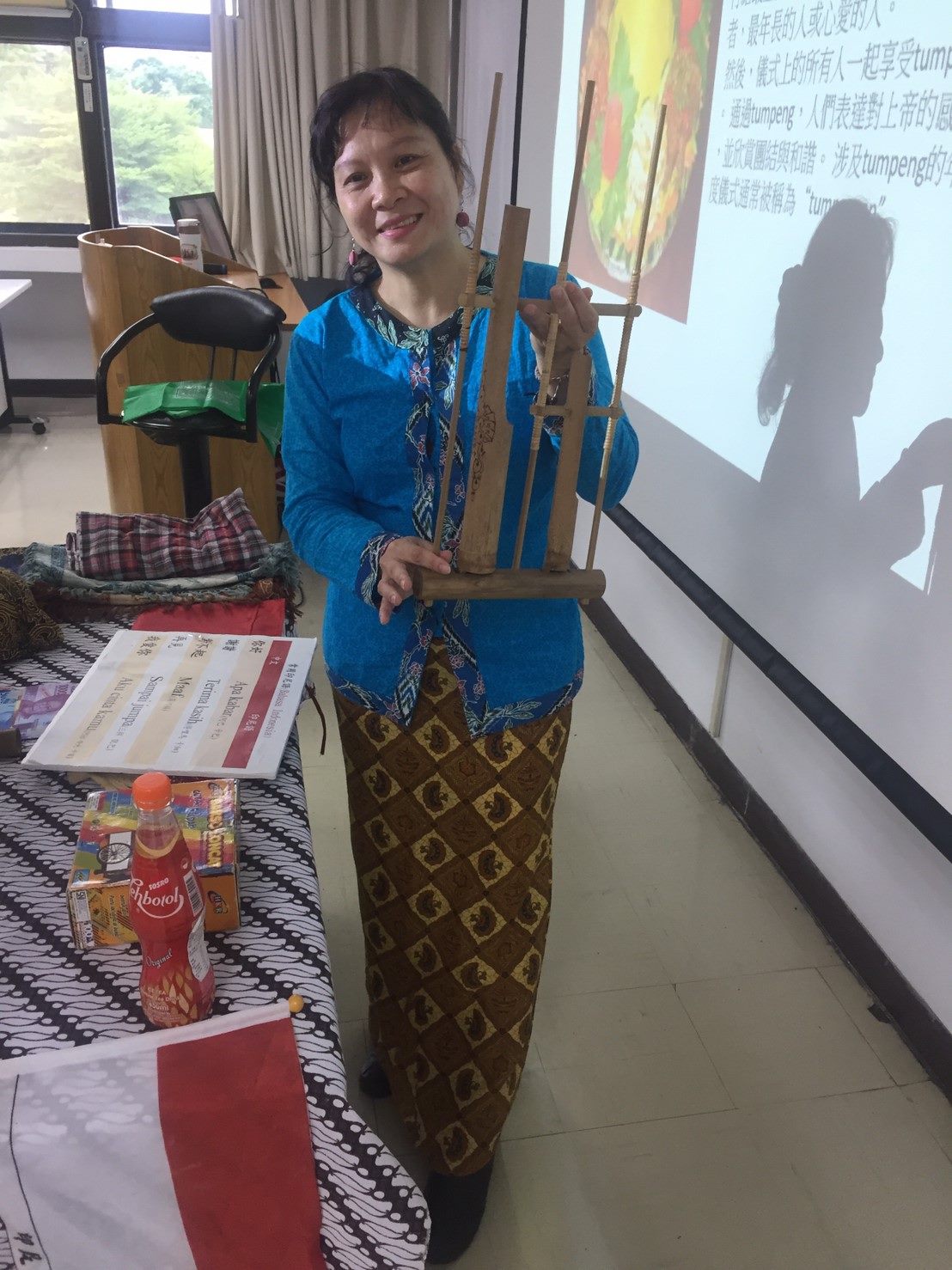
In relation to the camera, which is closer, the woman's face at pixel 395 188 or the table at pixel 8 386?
the woman's face at pixel 395 188

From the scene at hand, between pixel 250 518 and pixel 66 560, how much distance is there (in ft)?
0.92

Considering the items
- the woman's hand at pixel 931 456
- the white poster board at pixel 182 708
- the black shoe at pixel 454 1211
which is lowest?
the black shoe at pixel 454 1211

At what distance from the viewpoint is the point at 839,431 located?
1.46m

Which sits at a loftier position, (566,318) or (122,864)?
(566,318)

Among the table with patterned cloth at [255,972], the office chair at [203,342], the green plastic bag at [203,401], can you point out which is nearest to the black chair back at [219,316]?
the office chair at [203,342]

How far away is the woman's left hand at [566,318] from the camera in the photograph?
3.01 feet

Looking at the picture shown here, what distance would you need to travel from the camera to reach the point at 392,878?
3.99 ft

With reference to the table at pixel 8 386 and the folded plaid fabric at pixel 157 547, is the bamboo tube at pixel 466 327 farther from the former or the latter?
the table at pixel 8 386

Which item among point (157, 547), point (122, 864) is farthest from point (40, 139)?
point (122, 864)

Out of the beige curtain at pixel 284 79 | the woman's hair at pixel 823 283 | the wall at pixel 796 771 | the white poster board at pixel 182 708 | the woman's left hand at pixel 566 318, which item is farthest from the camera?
the beige curtain at pixel 284 79

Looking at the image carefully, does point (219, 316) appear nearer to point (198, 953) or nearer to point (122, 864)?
point (122, 864)

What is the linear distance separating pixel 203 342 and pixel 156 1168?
2.39m

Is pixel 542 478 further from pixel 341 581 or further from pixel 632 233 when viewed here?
pixel 632 233

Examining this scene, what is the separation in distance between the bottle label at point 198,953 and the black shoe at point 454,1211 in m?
0.69
